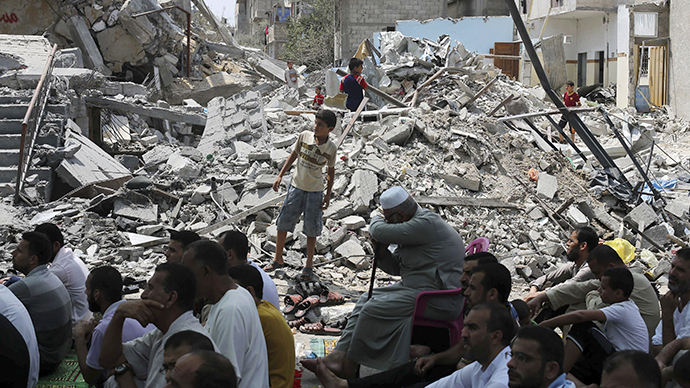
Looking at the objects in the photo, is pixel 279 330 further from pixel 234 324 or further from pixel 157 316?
pixel 157 316

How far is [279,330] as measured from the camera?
124 inches

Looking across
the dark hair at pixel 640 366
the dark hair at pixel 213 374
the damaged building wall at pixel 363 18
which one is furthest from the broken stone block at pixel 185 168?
the damaged building wall at pixel 363 18

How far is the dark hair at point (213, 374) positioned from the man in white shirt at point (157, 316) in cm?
57

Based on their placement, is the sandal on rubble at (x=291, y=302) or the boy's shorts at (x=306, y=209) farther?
the boy's shorts at (x=306, y=209)

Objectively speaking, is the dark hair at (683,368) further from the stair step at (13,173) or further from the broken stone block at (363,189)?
the stair step at (13,173)

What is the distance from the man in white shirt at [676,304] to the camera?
3549mm

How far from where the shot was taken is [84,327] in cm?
342

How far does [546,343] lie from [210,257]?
1.62 m

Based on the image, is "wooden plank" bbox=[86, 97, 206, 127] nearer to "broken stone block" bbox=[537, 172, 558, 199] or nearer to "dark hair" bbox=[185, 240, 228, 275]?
"broken stone block" bbox=[537, 172, 558, 199]

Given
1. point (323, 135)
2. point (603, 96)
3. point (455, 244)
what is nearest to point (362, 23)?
point (603, 96)

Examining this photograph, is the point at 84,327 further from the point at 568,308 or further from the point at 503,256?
the point at 503,256

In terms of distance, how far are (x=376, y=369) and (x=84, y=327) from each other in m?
1.86

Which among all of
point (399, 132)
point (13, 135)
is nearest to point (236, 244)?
point (399, 132)

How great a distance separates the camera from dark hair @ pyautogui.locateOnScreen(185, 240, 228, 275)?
3012 millimetres
